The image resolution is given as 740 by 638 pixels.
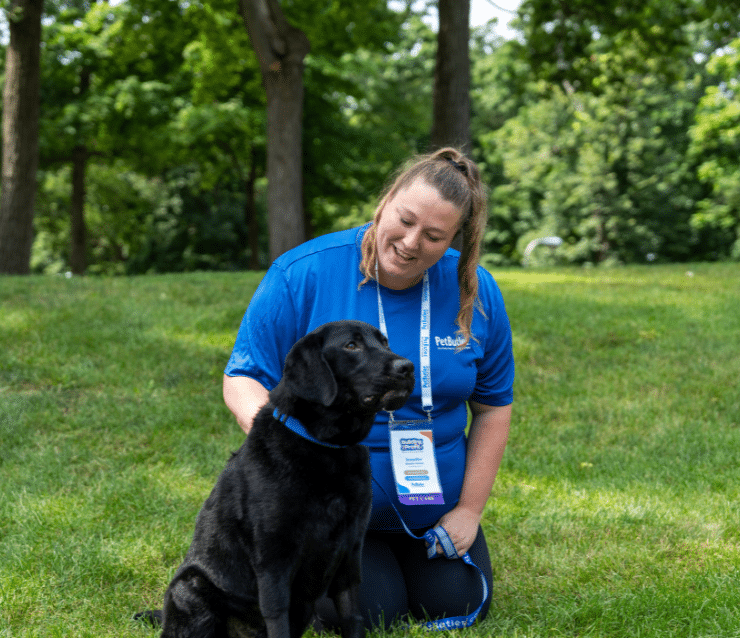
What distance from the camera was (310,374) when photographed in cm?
242

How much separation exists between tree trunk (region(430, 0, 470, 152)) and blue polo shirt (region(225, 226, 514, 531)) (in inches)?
269

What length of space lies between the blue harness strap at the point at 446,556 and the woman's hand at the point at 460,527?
0.02 meters

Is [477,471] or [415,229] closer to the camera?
[415,229]

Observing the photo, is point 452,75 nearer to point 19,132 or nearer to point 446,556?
point 19,132

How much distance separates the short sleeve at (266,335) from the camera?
9.89ft

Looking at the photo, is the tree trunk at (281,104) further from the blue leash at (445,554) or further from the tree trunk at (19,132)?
the blue leash at (445,554)

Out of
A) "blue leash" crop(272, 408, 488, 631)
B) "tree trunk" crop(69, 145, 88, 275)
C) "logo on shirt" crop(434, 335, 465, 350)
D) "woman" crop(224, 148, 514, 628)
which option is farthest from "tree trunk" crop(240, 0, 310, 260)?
"tree trunk" crop(69, 145, 88, 275)

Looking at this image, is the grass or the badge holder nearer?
the badge holder

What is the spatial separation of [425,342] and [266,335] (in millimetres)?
703

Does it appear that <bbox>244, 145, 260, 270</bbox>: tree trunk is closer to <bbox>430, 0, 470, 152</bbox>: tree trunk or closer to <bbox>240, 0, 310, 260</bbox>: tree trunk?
<bbox>240, 0, 310, 260</bbox>: tree trunk

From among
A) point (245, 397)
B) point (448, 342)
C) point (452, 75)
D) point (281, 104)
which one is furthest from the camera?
point (281, 104)

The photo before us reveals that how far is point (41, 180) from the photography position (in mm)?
24781

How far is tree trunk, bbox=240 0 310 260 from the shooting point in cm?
959

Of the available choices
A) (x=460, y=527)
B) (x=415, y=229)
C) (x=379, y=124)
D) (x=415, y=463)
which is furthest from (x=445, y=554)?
(x=379, y=124)
